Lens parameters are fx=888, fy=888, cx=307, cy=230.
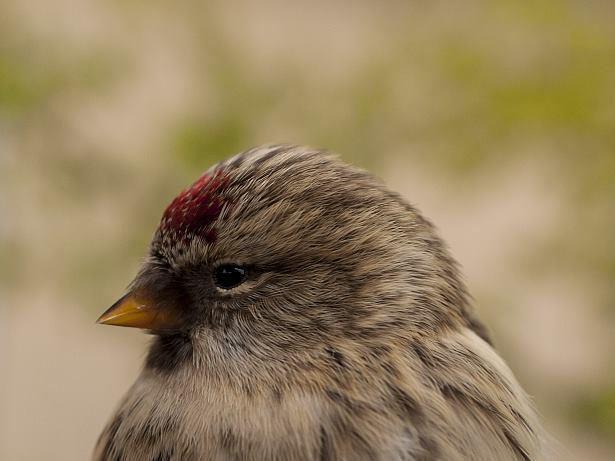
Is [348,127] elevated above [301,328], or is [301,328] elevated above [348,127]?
[348,127]

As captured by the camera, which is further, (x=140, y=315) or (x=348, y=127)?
(x=348, y=127)

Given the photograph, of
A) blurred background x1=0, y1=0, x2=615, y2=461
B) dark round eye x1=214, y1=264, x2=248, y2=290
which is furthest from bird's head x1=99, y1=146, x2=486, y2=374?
blurred background x1=0, y1=0, x2=615, y2=461

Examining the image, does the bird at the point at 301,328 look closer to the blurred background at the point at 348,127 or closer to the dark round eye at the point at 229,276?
the dark round eye at the point at 229,276

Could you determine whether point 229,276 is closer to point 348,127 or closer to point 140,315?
point 140,315

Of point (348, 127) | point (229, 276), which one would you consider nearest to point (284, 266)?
point (229, 276)

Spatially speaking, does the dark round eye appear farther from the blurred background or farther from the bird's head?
the blurred background

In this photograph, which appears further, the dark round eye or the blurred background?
the blurred background

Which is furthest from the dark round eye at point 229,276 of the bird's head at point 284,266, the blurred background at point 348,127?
the blurred background at point 348,127
